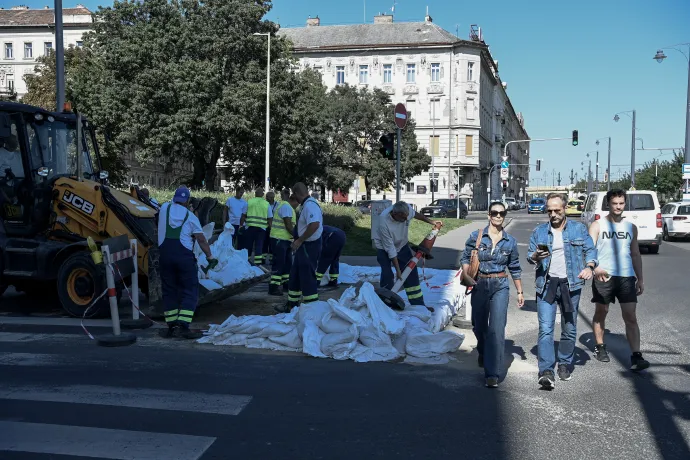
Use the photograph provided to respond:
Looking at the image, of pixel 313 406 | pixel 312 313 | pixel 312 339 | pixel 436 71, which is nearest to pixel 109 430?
pixel 313 406

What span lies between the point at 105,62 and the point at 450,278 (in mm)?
32745

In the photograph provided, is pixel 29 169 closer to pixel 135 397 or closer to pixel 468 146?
pixel 135 397

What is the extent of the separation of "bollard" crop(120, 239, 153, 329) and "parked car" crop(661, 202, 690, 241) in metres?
22.6

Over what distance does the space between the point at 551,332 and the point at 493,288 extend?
28.3 inches

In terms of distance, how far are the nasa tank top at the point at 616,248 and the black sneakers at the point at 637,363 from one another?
0.81 meters

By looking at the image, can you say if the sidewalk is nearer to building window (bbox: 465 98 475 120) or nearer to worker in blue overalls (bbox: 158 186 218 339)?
worker in blue overalls (bbox: 158 186 218 339)

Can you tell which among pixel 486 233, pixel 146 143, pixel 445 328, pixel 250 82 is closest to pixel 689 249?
pixel 445 328

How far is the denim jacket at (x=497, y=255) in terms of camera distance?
623cm

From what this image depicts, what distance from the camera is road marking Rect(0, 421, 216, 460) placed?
4465 millimetres

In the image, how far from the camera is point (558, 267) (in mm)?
6348

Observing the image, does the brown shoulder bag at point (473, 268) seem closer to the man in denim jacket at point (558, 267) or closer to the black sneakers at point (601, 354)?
the man in denim jacket at point (558, 267)

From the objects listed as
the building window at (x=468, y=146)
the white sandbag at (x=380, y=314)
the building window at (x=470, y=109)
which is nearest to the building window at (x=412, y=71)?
the building window at (x=470, y=109)

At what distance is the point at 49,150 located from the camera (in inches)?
408

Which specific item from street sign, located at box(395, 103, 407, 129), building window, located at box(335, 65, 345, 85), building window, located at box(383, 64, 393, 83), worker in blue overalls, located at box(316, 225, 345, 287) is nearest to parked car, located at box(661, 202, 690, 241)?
street sign, located at box(395, 103, 407, 129)
